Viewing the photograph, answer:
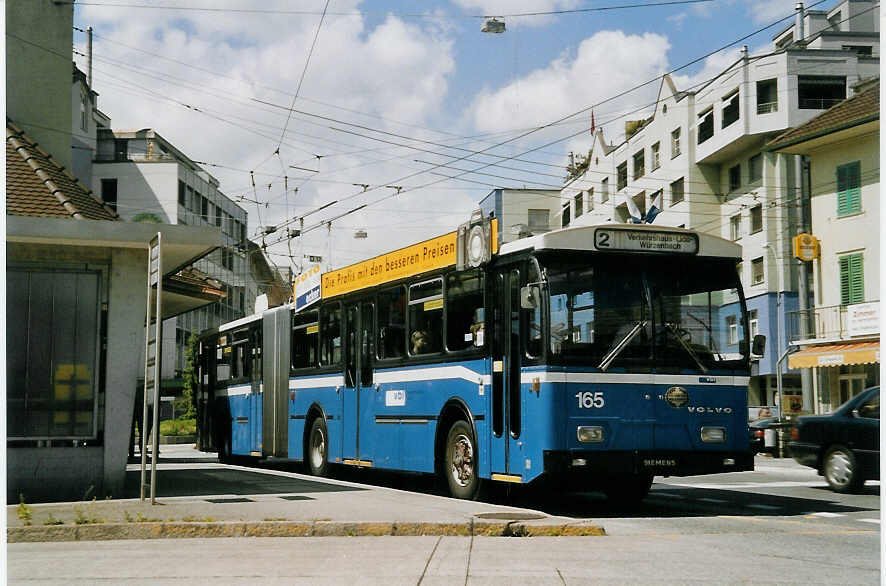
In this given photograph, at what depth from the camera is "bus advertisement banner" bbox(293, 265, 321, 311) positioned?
19.6m

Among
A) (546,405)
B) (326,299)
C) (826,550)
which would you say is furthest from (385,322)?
(826,550)

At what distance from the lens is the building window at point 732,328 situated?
525 inches

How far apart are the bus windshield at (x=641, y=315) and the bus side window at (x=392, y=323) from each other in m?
3.87

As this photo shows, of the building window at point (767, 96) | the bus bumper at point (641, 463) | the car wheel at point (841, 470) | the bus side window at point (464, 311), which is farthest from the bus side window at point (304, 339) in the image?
the building window at point (767, 96)

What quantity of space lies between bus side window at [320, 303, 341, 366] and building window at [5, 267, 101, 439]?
490 cm

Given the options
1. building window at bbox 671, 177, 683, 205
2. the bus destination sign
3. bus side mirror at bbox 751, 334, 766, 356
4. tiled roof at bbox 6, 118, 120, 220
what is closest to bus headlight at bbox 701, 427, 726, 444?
bus side mirror at bbox 751, 334, 766, 356

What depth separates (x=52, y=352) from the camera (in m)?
14.1

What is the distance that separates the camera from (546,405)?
40.9ft

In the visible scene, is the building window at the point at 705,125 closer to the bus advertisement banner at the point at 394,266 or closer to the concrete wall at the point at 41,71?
the concrete wall at the point at 41,71

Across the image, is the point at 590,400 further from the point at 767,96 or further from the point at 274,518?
the point at 767,96

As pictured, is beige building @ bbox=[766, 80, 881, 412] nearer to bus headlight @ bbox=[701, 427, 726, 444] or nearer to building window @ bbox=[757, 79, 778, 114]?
building window @ bbox=[757, 79, 778, 114]

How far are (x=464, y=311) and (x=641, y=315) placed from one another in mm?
2496

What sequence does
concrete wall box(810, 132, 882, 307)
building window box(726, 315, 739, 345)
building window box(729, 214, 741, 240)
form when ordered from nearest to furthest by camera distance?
building window box(726, 315, 739, 345) → concrete wall box(810, 132, 882, 307) → building window box(729, 214, 741, 240)

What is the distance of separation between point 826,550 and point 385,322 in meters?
8.22
